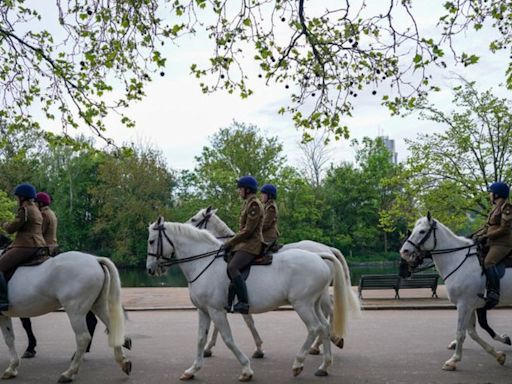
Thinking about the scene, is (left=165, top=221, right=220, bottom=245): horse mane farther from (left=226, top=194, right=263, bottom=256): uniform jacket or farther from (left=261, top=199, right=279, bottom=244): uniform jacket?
(left=261, top=199, right=279, bottom=244): uniform jacket

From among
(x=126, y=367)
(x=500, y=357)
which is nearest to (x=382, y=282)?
(x=500, y=357)

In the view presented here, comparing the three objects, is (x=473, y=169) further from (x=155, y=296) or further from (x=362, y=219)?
(x=362, y=219)

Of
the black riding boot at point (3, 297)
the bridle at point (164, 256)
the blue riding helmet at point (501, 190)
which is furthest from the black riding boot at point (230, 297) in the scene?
the blue riding helmet at point (501, 190)

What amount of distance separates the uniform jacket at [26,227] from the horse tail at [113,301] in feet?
3.20

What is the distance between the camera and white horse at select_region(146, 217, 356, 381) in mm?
7250

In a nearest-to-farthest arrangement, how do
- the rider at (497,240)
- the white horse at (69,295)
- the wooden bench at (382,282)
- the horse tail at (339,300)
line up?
the white horse at (69,295) → the rider at (497,240) → the horse tail at (339,300) → the wooden bench at (382,282)

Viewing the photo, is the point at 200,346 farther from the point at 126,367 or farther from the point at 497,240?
the point at 497,240

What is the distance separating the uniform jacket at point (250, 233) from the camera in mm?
7441

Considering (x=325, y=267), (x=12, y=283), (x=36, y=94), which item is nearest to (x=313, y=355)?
(x=325, y=267)

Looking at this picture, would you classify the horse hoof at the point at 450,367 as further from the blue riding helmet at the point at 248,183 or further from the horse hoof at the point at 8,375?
the horse hoof at the point at 8,375

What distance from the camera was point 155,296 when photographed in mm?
20141

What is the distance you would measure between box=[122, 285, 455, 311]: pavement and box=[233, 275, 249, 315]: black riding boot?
28.3 ft

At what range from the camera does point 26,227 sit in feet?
25.1

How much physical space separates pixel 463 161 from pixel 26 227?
1559 centimetres
